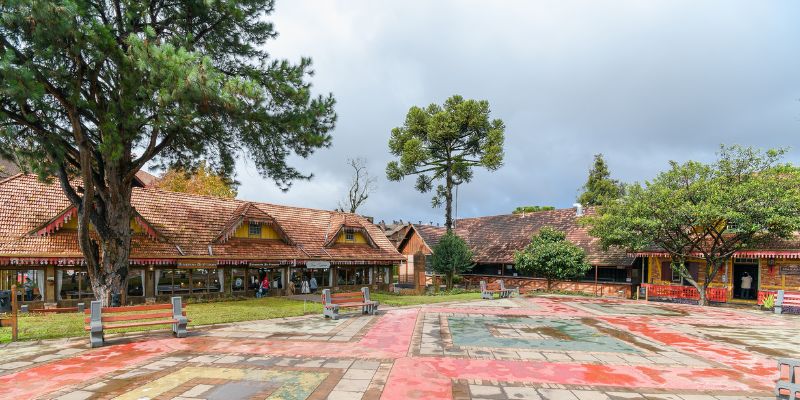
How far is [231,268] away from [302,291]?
474 centimetres

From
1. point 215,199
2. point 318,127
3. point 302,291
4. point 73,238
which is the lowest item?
point 302,291

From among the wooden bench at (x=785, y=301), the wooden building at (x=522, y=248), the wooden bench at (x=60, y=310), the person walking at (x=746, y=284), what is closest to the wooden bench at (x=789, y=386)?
the wooden bench at (x=785, y=301)

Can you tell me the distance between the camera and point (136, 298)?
20.1m

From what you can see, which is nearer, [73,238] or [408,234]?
[73,238]

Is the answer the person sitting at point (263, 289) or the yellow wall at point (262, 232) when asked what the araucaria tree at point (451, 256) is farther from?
the person sitting at point (263, 289)

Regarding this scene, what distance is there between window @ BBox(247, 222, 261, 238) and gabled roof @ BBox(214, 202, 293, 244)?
42 centimetres

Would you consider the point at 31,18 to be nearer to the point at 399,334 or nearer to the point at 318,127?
the point at 318,127

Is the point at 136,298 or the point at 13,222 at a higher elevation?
the point at 13,222

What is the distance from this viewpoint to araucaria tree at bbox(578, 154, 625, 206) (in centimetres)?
5300

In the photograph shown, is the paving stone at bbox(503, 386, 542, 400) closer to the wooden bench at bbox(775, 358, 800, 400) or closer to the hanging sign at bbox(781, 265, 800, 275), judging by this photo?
the wooden bench at bbox(775, 358, 800, 400)

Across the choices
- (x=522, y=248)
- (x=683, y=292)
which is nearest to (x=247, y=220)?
(x=522, y=248)

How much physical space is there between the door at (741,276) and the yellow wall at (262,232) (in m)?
26.9

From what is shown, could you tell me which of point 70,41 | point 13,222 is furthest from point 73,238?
point 70,41

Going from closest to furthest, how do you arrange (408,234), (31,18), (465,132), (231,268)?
(31,18), (231,268), (465,132), (408,234)
